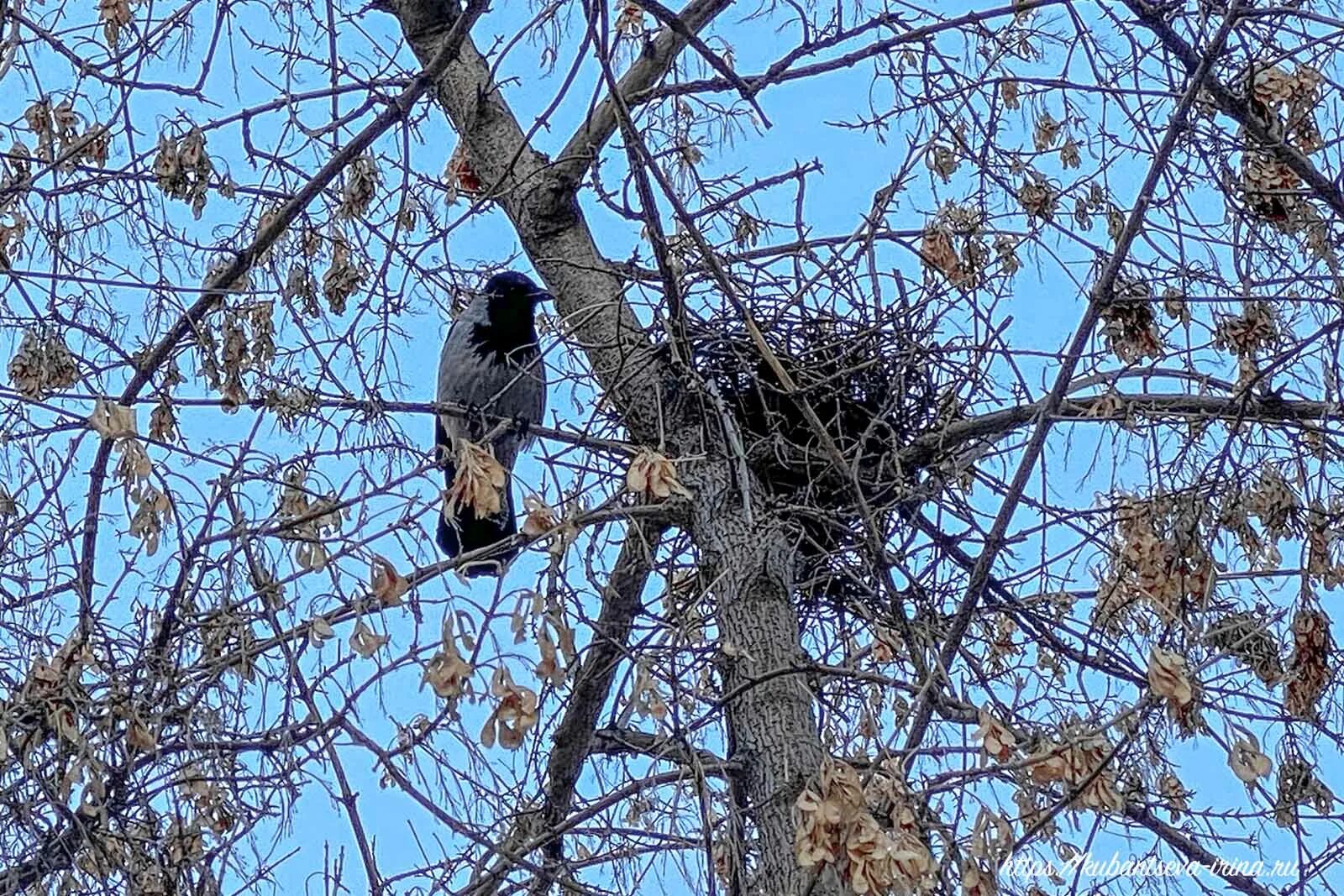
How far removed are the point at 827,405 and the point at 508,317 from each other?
5.74 feet

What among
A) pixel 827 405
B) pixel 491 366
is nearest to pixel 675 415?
pixel 827 405

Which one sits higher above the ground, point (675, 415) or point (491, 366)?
point (491, 366)

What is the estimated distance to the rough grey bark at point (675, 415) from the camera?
3896 millimetres

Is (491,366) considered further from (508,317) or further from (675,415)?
(675,415)

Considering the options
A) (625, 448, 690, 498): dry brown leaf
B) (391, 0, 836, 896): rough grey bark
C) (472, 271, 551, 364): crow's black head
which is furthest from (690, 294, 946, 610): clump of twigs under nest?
(472, 271, 551, 364): crow's black head

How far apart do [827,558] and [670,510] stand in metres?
0.42

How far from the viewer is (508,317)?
6266 millimetres

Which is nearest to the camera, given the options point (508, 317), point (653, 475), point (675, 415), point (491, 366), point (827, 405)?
point (653, 475)

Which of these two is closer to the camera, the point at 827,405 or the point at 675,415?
the point at 675,415

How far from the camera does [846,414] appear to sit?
488 centimetres

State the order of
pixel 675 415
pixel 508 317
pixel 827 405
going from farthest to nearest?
1. pixel 508 317
2. pixel 827 405
3. pixel 675 415

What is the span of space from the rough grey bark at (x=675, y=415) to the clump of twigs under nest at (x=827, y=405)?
0.14 m

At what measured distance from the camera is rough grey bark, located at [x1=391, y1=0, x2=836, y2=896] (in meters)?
3.90

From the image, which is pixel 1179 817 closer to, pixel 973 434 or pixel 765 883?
pixel 973 434
